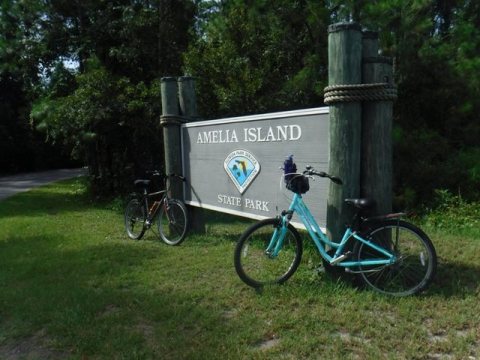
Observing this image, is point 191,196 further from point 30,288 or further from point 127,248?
point 30,288

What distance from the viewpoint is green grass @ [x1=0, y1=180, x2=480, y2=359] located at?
10.6ft

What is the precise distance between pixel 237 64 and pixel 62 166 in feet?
80.5

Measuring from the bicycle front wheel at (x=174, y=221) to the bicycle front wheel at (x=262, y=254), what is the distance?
2.06 meters

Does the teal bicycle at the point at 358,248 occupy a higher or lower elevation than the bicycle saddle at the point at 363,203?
lower

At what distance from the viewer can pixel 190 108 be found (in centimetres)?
700

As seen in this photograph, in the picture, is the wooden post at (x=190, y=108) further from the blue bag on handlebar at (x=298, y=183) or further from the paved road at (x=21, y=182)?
the paved road at (x=21, y=182)

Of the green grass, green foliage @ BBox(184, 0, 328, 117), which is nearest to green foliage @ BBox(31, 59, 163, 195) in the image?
green foliage @ BBox(184, 0, 328, 117)

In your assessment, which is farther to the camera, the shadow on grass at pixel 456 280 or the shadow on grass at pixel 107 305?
the shadow on grass at pixel 456 280

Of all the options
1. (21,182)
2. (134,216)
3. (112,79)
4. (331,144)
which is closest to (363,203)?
(331,144)

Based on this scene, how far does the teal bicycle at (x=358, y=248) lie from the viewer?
156 inches

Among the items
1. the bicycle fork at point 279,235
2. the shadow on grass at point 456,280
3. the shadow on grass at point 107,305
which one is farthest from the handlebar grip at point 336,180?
the shadow on grass at point 107,305

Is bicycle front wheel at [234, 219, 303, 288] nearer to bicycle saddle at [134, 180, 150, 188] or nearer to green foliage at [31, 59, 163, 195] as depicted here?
bicycle saddle at [134, 180, 150, 188]

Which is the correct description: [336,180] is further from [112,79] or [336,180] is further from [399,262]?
[112,79]

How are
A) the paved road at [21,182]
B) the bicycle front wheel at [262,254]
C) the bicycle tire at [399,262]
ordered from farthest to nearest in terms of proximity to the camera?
1. the paved road at [21,182]
2. the bicycle front wheel at [262,254]
3. the bicycle tire at [399,262]
